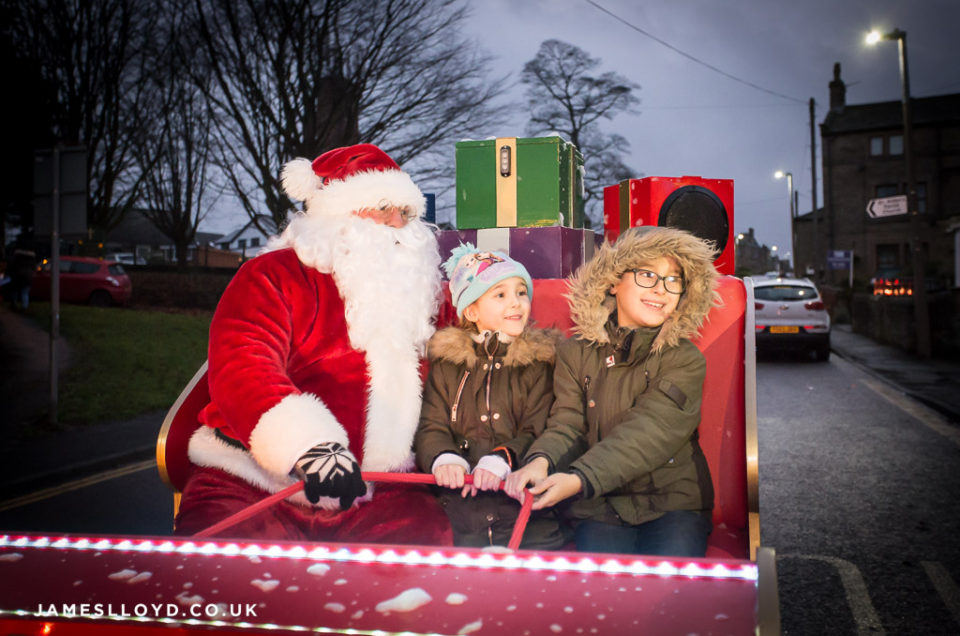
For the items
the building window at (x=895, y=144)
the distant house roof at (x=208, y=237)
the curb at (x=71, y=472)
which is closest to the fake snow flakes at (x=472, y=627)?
the curb at (x=71, y=472)

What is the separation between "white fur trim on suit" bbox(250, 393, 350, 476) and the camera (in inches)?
89.2

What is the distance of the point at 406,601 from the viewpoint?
47.7 inches

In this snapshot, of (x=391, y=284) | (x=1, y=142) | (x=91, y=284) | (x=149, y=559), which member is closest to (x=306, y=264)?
(x=391, y=284)

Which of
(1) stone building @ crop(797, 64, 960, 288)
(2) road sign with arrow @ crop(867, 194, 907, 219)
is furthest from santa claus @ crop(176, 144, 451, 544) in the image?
(1) stone building @ crop(797, 64, 960, 288)

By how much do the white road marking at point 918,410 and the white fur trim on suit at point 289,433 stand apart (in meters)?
7.77

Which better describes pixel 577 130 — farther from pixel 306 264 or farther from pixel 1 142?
pixel 306 264

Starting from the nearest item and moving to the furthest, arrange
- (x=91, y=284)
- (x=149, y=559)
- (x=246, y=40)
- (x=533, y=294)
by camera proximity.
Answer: (x=149, y=559) → (x=533, y=294) → (x=246, y=40) → (x=91, y=284)

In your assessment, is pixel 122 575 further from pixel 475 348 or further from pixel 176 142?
pixel 176 142

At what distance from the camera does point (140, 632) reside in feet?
3.85

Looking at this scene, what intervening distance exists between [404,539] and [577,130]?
3026cm

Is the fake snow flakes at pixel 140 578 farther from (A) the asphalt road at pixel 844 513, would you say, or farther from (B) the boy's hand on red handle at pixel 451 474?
(A) the asphalt road at pixel 844 513

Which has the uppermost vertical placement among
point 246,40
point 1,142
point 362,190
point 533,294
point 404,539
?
point 246,40

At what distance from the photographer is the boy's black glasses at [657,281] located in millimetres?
2889

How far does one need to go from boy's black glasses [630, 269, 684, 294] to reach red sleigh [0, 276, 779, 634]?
169cm
